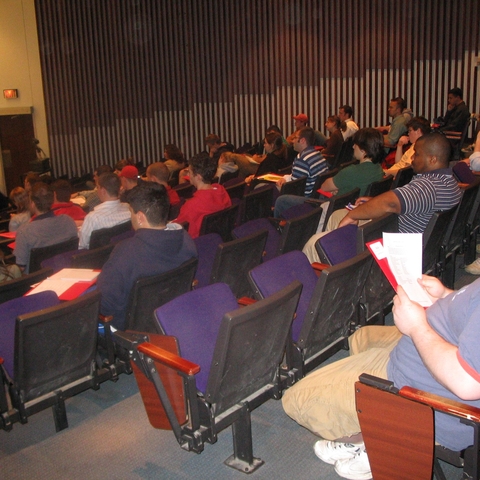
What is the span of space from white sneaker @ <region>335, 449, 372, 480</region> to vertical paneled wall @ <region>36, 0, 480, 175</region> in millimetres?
8607

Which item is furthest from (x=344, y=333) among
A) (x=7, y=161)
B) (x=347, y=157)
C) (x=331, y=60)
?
(x=7, y=161)

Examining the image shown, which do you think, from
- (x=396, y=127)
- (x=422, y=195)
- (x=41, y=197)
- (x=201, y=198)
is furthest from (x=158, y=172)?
(x=396, y=127)

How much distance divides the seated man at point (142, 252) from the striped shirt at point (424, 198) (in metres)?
1.45

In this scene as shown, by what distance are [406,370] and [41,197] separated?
333cm

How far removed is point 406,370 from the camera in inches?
83.4

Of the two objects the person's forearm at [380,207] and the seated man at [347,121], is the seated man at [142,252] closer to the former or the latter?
the person's forearm at [380,207]

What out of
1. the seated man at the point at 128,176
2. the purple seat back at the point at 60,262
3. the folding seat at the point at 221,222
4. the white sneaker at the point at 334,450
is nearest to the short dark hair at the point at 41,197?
the purple seat back at the point at 60,262

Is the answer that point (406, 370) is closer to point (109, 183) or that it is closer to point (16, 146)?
point (109, 183)

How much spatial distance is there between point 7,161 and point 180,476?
1219cm

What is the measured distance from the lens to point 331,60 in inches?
421

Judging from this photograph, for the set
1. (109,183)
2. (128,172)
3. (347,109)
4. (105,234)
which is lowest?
(105,234)

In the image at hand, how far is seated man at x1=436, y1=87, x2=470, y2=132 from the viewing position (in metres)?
8.66

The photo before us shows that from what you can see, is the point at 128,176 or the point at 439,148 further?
the point at 128,176

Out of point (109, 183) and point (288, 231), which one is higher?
point (109, 183)
